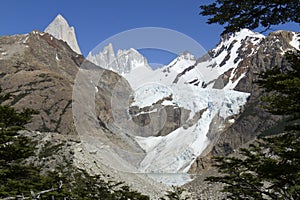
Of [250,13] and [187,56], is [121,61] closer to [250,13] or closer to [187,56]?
[187,56]

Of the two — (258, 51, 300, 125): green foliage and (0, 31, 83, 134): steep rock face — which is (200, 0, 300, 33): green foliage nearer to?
(258, 51, 300, 125): green foliage

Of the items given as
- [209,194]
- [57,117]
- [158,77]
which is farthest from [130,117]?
[57,117]

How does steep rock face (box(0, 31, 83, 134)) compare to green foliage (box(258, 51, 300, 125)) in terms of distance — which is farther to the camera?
steep rock face (box(0, 31, 83, 134))

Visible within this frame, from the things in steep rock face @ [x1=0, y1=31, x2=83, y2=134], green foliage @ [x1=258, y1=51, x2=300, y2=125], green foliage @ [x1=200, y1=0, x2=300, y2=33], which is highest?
steep rock face @ [x1=0, y1=31, x2=83, y2=134]

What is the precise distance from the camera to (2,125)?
1173 cm

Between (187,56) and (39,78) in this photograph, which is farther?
(39,78)

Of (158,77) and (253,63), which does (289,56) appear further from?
(253,63)

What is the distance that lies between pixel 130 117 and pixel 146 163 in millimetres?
1843

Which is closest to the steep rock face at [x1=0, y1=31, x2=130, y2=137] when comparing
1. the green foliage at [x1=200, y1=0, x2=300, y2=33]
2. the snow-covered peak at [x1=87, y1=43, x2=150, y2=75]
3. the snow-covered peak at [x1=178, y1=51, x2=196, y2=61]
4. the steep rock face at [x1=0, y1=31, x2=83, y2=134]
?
the steep rock face at [x1=0, y1=31, x2=83, y2=134]

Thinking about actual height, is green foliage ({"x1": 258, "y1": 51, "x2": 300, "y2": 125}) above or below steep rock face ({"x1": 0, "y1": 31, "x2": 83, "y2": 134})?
below

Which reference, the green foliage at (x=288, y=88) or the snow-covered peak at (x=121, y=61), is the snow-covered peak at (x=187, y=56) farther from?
the green foliage at (x=288, y=88)

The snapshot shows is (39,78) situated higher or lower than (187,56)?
higher

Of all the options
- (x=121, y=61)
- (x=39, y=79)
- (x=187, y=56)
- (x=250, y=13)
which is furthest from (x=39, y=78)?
(x=250, y=13)

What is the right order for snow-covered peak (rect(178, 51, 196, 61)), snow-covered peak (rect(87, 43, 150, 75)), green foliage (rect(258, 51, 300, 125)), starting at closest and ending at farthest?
1. green foliage (rect(258, 51, 300, 125))
2. snow-covered peak (rect(178, 51, 196, 61))
3. snow-covered peak (rect(87, 43, 150, 75))
